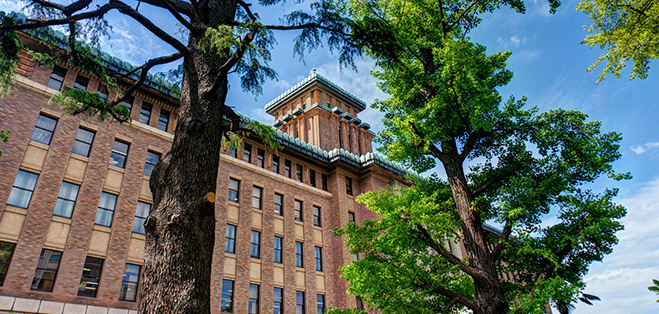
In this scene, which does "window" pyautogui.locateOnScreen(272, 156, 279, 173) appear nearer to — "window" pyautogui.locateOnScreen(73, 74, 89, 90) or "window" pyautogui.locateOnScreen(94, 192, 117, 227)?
"window" pyautogui.locateOnScreen(94, 192, 117, 227)

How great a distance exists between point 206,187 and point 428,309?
7.40 metres

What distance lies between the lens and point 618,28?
10125mm

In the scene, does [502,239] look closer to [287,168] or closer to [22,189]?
[22,189]

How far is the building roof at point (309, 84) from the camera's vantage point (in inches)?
1569

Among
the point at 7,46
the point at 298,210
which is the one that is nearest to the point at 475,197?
the point at 7,46

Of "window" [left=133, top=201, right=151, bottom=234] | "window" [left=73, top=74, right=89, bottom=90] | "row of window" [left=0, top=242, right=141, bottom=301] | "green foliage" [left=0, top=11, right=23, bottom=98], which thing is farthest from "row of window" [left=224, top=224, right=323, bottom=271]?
"green foliage" [left=0, top=11, right=23, bottom=98]

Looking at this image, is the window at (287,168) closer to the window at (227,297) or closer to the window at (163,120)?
the window at (163,120)

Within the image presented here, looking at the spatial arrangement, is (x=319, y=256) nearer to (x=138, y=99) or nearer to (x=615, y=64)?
(x=138, y=99)

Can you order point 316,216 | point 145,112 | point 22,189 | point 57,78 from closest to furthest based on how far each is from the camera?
point 22,189
point 57,78
point 145,112
point 316,216

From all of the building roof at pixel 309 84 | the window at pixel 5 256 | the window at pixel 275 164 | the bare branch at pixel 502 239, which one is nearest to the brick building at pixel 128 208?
the window at pixel 5 256

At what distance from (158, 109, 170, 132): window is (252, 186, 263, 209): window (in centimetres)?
611

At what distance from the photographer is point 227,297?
19.5 metres

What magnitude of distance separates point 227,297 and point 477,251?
1408cm

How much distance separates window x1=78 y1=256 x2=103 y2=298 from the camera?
50.3 ft
